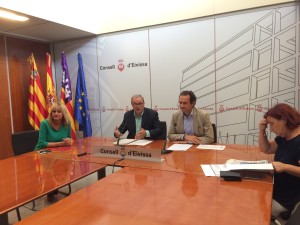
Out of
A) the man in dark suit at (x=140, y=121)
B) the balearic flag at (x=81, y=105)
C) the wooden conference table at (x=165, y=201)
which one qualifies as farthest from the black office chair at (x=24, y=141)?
the balearic flag at (x=81, y=105)

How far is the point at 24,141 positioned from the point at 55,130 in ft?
1.12

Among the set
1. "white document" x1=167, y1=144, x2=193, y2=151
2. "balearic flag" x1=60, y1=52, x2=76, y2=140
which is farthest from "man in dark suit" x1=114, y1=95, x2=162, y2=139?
"balearic flag" x1=60, y1=52, x2=76, y2=140

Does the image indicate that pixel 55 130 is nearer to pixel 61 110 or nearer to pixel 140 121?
pixel 61 110

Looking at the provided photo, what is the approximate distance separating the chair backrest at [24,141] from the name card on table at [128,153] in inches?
38.3

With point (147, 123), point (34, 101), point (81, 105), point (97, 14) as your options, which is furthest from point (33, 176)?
point (97, 14)

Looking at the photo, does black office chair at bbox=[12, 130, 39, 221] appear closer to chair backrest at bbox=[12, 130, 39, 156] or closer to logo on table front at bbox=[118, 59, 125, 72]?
chair backrest at bbox=[12, 130, 39, 156]

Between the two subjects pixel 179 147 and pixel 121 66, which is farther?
pixel 121 66

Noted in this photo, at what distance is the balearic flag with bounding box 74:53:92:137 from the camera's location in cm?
484

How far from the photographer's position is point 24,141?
2.91 meters

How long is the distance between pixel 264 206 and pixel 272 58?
2.87m

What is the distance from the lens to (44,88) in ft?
16.3

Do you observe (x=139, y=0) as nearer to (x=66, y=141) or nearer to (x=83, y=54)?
(x=83, y=54)

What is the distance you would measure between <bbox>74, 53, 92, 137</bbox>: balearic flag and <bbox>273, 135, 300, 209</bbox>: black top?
3705 millimetres

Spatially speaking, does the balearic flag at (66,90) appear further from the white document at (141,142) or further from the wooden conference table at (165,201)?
the wooden conference table at (165,201)
